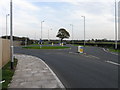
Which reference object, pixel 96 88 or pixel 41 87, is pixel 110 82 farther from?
pixel 41 87

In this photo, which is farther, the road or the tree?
the tree

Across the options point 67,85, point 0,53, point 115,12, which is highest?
point 115,12

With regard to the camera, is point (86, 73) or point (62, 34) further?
point (62, 34)

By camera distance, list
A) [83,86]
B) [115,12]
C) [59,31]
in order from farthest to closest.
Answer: [59,31] → [115,12] → [83,86]

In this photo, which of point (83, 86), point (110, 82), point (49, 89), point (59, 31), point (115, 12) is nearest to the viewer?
point (49, 89)

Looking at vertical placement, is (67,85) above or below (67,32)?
below

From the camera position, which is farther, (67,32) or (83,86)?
(67,32)

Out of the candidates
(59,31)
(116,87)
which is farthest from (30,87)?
(59,31)

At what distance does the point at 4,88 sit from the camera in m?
6.34

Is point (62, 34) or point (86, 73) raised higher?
point (62, 34)

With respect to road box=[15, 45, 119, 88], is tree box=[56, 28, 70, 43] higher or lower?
higher

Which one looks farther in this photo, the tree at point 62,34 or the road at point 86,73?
the tree at point 62,34

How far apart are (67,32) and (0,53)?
81822mm

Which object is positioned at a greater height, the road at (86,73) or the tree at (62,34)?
the tree at (62,34)
